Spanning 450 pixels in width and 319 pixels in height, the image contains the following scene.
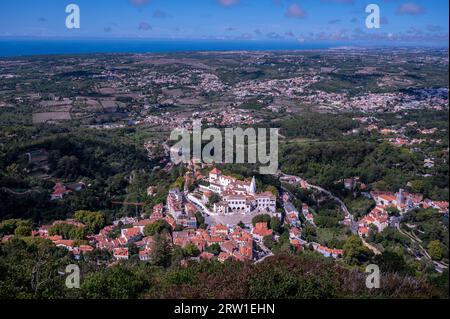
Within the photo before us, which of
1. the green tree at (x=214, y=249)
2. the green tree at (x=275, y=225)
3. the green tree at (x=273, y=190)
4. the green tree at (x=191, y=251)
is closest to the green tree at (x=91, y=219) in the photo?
the green tree at (x=191, y=251)

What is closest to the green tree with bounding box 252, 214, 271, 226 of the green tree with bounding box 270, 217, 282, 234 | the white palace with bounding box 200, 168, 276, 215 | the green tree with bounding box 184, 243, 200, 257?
the green tree with bounding box 270, 217, 282, 234

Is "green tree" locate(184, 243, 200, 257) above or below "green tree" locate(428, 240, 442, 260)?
above

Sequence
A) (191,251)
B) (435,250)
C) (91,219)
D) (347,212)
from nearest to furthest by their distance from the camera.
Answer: (191,251) < (435,250) < (91,219) < (347,212)

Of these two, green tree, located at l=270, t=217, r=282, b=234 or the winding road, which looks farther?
green tree, located at l=270, t=217, r=282, b=234

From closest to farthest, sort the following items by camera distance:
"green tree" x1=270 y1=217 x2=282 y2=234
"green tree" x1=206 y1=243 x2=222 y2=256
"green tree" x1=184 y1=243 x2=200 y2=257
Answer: "green tree" x1=184 y1=243 x2=200 y2=257 < "green tree" x1=206 y1=243 x2=222 y2=256 < "green tree" x1=270 y1=217 x2=282 y2=234

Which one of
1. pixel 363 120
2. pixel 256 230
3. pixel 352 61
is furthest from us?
pixel 352 61

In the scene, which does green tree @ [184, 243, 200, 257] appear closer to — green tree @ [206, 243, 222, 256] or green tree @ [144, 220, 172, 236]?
green tree @ [206, 243, 222, 256]

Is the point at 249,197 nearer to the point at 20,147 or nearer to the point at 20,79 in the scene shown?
the point at 20,147

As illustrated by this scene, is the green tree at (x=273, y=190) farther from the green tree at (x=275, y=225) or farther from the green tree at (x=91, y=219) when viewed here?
the green tree at (x=91, y=219)

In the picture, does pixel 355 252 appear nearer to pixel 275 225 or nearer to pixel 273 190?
pixel 275 225

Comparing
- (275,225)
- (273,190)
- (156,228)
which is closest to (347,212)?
(273,190)
